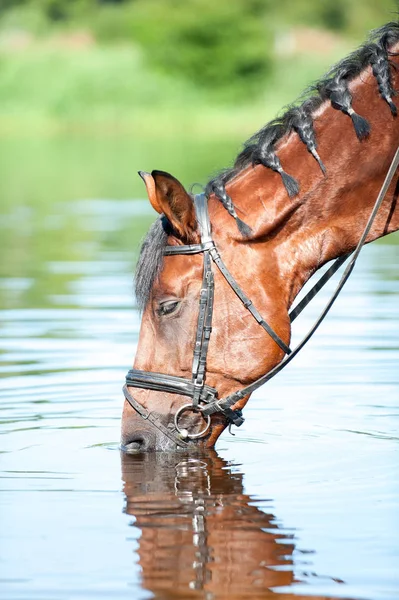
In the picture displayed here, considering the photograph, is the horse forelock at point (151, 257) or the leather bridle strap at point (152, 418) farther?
the leather bridle strap at point (152, 418)

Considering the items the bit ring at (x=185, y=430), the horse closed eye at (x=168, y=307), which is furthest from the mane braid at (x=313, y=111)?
the bit ring at (x=185, y=430)

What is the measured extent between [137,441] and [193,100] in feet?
143

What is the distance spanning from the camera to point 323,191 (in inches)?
219

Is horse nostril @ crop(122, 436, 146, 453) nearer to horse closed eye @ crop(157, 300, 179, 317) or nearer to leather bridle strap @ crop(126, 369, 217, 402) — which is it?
leather bridle strap @ crop(126, 369, 217, 402)

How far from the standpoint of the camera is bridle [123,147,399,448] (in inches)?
219

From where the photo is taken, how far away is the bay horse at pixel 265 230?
5559 mm

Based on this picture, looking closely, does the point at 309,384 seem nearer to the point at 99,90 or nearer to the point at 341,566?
the point at 341,566

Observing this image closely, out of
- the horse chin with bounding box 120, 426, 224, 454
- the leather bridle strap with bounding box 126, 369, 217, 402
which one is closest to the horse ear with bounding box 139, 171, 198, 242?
the leather bridle strap with bounding box 126, 369, 217, 402

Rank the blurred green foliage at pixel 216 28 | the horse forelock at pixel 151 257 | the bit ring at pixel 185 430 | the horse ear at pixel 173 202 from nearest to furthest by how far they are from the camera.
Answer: the horse ear at pixel 173 202, the horse forelock at pixel 151 257, the bit ring at pixel 185 430, the blurred green foliage at pixel 216 28

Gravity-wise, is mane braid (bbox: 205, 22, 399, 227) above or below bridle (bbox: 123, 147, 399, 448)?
above

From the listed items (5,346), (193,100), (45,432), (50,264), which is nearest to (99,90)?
(193,100)

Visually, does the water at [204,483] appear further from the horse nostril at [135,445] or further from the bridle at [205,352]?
the bridle at [205,352]

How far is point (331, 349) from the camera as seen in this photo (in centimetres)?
1016

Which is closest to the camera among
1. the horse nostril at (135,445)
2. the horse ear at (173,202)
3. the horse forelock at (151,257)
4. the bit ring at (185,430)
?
the horse ear at (173,202)
